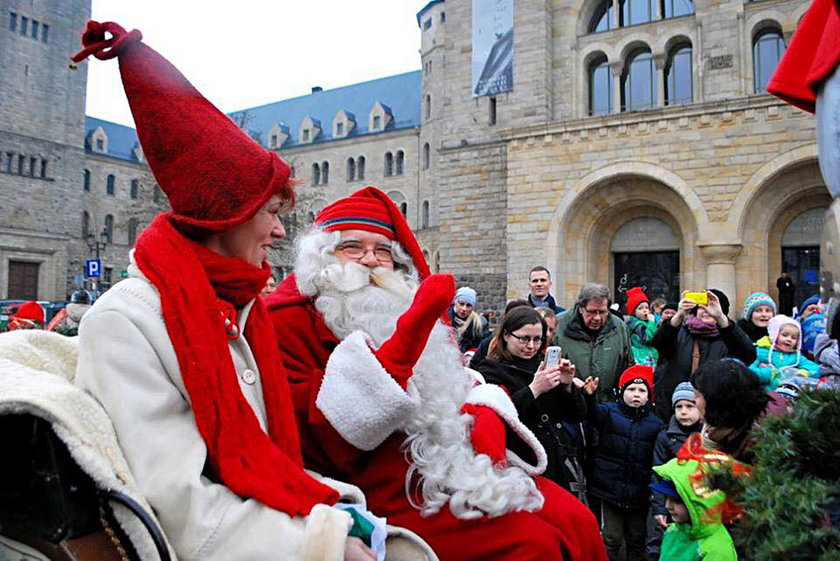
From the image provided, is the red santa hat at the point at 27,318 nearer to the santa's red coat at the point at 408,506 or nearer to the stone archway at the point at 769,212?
the santa's red coat at the point at 408,506

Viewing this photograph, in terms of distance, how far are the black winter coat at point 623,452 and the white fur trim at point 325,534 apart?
3285 millimetres

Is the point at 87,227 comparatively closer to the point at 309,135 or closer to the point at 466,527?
the point at 309,135

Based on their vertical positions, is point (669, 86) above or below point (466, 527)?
above

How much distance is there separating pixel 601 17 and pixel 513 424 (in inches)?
Result: 765

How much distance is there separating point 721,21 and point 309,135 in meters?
43.2

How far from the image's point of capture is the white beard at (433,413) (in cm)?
223

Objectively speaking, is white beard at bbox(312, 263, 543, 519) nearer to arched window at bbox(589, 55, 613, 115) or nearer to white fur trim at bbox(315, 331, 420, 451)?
white fur trim at bbox(315, 331, 420, 451)

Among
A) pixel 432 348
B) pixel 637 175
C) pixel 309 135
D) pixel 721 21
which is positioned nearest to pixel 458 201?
pixel 637 175

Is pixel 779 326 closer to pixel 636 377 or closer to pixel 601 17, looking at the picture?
pixel 636 377

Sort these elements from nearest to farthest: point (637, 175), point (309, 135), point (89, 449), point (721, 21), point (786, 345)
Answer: point (89, 449), point (786, 345), point (637, 175), point (721, 21), point (309, 135)

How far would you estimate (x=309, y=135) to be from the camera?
55938 millimetres

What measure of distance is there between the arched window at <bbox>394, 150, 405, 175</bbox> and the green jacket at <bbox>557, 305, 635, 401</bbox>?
43.7 m

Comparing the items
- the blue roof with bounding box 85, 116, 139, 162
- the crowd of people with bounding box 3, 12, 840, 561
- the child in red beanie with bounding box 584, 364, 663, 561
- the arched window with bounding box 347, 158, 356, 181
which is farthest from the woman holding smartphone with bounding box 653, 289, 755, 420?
the blue roof with bounding box 85, 116, 139, 162

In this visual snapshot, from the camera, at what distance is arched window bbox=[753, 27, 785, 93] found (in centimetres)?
1708
